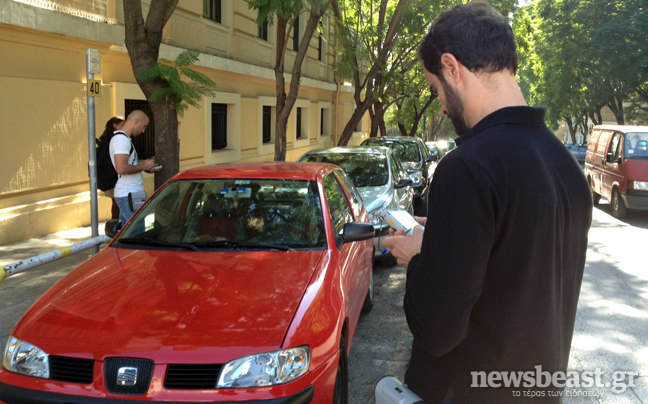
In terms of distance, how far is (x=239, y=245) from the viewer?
4.19 metres

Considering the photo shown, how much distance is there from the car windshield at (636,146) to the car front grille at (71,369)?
12.7 m

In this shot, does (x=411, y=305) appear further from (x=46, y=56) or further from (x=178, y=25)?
(x=178, y=25)

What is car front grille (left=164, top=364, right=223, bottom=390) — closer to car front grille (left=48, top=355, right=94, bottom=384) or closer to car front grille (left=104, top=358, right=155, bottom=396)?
car front grille (left=104, top=358, right=155, bottom=396)

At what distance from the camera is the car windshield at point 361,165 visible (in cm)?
914

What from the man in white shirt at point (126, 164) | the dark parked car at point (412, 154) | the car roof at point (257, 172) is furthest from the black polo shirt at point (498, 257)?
the dark parked car at point (412, 154)

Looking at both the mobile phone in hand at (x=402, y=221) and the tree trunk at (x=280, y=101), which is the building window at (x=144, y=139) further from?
the mobile phone in hand at (x=402, y=221)

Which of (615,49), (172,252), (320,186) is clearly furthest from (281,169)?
(615,49)

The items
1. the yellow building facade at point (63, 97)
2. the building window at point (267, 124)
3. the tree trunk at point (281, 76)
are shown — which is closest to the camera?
the yellow building facade at point (63, 97)

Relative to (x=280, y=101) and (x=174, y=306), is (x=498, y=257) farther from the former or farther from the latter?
(x=280, y=101)

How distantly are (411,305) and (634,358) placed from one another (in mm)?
4405

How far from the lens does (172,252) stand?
13.5ft

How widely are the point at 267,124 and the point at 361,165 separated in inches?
397

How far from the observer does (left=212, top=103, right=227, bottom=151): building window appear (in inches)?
596

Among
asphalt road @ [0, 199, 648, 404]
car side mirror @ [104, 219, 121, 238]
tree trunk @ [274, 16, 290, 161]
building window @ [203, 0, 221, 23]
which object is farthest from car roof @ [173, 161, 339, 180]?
building window @ [203, 0, 221, 23]
